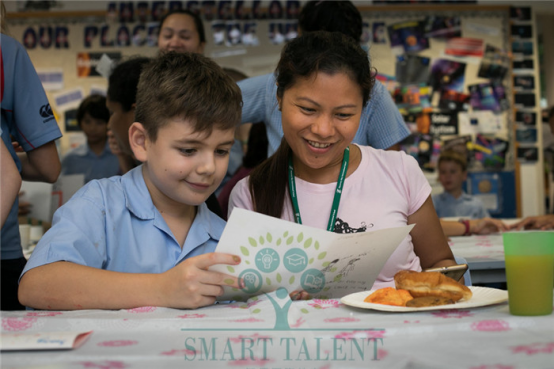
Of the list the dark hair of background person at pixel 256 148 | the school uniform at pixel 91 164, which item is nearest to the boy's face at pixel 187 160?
the dark hair of background person at pixel 256 148

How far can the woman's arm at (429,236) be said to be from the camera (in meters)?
1.45

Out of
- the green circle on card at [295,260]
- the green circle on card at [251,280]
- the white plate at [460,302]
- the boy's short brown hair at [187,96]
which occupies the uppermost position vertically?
the boy's short brown hair at [187,96]

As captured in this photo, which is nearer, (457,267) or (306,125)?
(457,267)

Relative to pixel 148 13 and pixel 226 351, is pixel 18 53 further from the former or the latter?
pixel 148 13

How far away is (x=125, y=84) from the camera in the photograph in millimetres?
1961

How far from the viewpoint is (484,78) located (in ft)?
16.4

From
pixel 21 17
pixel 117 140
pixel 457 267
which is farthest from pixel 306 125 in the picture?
pixel 21 17

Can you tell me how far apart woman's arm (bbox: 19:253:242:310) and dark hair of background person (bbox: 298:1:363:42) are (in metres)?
1.22

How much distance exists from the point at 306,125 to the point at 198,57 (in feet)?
0.94

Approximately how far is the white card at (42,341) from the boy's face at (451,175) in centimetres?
385

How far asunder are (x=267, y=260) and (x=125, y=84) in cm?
121

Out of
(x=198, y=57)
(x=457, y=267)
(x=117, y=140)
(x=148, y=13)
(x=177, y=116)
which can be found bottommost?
(x=457, y=267)

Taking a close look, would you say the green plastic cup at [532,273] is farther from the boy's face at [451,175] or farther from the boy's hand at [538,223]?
the boy's face at [451,175]

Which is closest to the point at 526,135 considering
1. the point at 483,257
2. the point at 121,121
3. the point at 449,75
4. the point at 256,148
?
the point at 449,75
